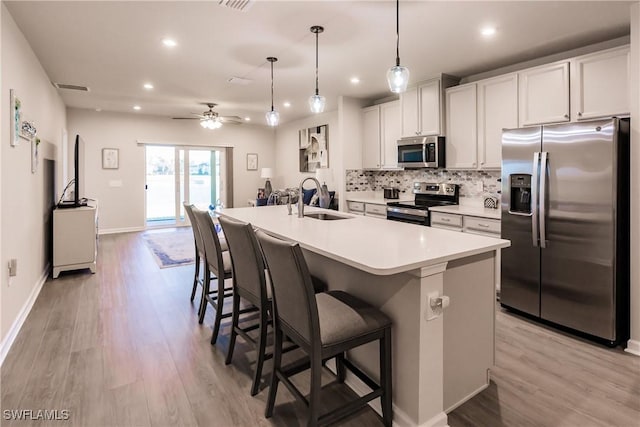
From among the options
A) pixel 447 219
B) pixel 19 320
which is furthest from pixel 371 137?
pixel 19 320

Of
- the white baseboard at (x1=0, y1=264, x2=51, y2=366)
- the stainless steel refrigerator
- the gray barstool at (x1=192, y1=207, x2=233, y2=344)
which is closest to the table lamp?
the white baseboard at (x1=0, y1=264, x2=51, y2=366)

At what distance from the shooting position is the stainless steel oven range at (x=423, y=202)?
4.34 metres

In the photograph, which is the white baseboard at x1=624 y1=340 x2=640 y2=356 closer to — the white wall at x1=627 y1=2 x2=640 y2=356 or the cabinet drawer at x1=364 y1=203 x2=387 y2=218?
the white wall at x1=627 y1=2 x2=640 y2=356

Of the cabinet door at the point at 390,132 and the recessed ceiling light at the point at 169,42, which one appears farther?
the cabinet door at the point at 390,132

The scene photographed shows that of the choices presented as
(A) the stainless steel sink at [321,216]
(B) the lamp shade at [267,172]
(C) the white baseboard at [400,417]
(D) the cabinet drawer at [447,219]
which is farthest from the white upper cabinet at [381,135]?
(C) the white baseboard at [400,417]

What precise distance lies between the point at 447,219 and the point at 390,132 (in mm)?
1913

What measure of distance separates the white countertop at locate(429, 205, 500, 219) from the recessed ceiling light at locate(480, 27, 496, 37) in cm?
170

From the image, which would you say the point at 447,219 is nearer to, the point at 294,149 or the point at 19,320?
the point at 19,320

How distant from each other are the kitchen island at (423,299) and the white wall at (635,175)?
1.37 m

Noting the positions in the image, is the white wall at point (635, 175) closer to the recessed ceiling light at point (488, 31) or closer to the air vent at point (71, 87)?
the recessed ceiling light at point (488, 31)

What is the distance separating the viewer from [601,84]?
3.10 metres

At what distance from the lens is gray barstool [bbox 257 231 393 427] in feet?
5.06

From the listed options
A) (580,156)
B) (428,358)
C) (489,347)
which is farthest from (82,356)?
(580,156)

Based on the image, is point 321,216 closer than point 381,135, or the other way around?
point 321,216
